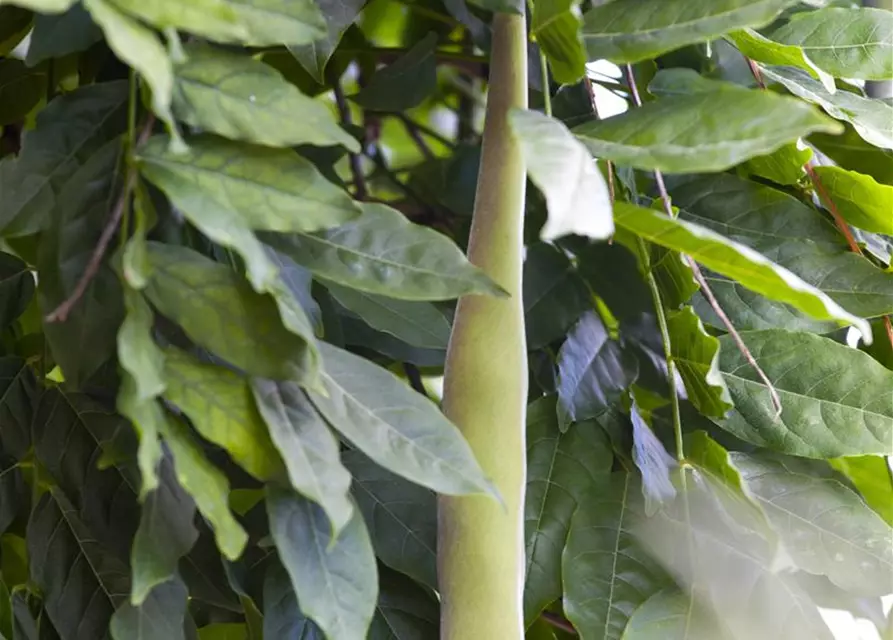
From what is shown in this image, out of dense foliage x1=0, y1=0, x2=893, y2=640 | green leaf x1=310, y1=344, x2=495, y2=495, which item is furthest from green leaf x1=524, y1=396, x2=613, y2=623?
green leaf x1=310, y1=344, x2=495, y2=495

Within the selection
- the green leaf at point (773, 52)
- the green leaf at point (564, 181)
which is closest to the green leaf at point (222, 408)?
the green leaf at point (564, 181)

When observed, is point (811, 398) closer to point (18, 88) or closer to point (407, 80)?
point (407, 80)

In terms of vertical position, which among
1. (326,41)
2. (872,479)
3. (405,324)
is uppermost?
(326,41)

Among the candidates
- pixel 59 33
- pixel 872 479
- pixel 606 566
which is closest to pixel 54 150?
pixel 59 33

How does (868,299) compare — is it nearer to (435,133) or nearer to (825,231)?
(825,231)

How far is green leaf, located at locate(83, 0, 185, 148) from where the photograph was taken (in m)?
0.18

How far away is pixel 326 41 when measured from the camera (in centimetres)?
29

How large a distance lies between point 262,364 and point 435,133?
0.28 m

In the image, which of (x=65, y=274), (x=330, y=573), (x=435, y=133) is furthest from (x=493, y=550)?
(x=435, y=133)

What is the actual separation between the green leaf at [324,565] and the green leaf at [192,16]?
0.13 m

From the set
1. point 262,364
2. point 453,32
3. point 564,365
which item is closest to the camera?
point 262,364

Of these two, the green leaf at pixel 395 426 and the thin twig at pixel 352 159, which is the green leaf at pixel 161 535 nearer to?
the green leaf at pixel 395 426

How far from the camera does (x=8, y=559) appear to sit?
391 millimetres

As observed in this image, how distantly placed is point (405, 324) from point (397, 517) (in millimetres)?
72
